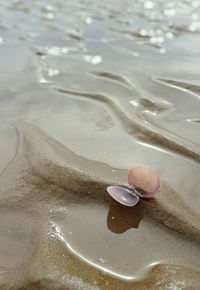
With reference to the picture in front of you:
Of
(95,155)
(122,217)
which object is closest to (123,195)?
(122,217)

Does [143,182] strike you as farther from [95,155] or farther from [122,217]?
[95,155]

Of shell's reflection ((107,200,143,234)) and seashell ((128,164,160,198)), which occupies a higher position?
seashell ((128,164,160,198))

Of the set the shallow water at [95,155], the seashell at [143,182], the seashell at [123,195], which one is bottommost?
the shallow water at [95,155]

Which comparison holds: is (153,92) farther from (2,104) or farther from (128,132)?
(2,104)

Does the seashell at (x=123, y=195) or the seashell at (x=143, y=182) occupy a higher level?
the seashell at (x=143, y=182)

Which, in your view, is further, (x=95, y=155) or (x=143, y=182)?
(x=95, y=155)

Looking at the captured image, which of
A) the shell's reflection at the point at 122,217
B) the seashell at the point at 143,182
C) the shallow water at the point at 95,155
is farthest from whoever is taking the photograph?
the seashell at the point at 143,182
